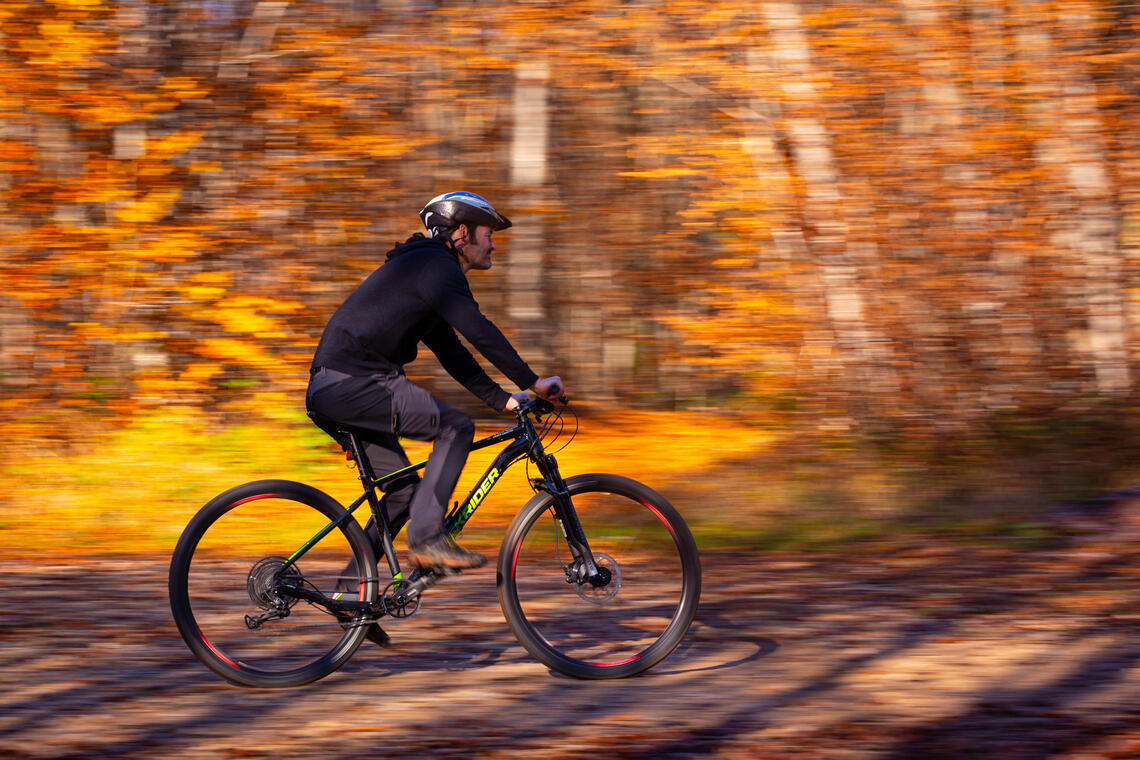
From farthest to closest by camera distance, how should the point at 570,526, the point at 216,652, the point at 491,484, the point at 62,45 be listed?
the point at 62,45
the point at 491,484
the point at 570,526
the point at 216,652

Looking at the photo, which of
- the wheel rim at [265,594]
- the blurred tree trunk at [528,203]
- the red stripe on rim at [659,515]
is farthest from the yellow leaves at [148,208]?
the red stripe on rim at [659,515]

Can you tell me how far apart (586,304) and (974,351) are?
3.82 m

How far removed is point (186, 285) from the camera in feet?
36.7

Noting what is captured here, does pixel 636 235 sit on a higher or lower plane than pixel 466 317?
higher

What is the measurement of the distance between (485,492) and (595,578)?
0.59 meters

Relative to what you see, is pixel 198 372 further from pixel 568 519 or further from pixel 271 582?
pixel 568 519

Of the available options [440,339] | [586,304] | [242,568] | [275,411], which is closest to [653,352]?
[586,304]

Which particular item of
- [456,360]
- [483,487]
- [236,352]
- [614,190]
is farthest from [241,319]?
[483,487]

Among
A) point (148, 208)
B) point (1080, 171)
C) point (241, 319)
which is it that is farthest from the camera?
point (241, 319)

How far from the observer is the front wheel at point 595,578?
16.8 ft

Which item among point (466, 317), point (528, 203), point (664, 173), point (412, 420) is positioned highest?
point (664, 173)

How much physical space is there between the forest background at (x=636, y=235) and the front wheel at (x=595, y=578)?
3.31m

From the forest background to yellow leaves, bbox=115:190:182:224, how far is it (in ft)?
0.08

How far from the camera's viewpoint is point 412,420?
16.9 feet
